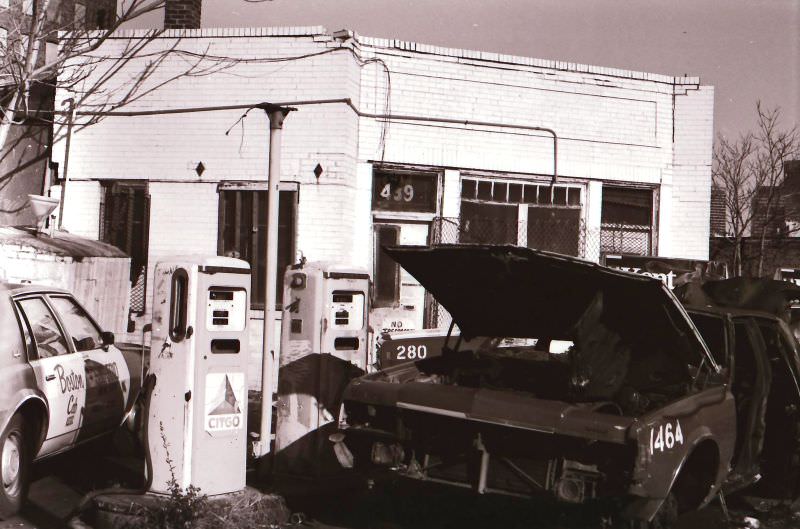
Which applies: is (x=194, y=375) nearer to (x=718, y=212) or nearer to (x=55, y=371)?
(x=55, y=371)

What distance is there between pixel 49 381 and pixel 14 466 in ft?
2.22

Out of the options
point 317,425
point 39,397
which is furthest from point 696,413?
point 39,397

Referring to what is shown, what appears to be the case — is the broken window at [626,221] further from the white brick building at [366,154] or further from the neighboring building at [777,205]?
the neighboring building at [777,205]

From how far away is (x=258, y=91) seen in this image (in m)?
12.6

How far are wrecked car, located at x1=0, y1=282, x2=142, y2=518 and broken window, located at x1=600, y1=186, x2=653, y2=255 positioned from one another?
8.60 meters

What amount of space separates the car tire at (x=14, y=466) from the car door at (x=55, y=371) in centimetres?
23

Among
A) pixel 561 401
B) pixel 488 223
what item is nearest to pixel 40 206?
pixel 488 223

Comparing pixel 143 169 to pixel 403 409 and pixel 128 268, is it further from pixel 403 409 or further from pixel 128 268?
pixel 403 409

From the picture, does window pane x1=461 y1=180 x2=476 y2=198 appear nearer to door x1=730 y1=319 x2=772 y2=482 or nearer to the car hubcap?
door x1=730 y1=319 x2=772 y2=482

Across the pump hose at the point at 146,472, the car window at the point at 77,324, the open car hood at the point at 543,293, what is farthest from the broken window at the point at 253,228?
the pump hose at the point at 146,472

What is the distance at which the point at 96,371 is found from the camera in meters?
7.51

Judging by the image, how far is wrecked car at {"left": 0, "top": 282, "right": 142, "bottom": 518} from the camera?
621 cm

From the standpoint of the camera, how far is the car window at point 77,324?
7.43 meters

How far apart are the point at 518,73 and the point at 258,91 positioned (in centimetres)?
401
